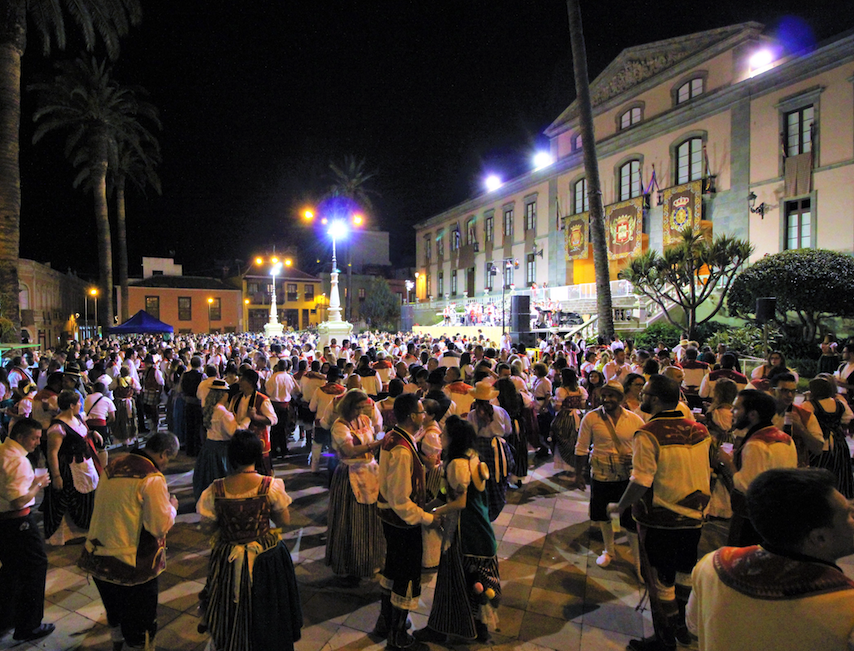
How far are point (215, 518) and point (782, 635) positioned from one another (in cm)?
284

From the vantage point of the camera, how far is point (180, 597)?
4289 millimetres

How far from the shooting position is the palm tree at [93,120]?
23984mm

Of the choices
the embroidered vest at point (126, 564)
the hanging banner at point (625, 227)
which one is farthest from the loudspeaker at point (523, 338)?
the embroidered vest at point (126, 564)

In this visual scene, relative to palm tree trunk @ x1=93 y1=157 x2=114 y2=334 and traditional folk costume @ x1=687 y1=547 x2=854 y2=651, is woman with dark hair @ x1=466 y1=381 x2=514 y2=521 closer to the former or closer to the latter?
traditional folk costume @ x1=687 y1=547 x2=854 y2=651

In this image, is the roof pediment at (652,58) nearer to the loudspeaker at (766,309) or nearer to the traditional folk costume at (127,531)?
the loudspeaker at (766,309)

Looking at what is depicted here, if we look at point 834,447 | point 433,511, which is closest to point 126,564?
point 433,511

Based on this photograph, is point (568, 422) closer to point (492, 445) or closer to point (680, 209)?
point (492, 445)

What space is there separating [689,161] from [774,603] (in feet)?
99.7

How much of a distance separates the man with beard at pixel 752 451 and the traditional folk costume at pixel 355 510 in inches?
111

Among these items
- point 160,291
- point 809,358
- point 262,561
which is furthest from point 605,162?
point 160,291

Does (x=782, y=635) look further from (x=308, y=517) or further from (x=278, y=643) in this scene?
(x=308, y=517)

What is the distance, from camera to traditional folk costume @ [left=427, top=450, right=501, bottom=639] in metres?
3.49

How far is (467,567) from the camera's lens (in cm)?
354

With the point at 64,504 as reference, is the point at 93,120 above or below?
above
